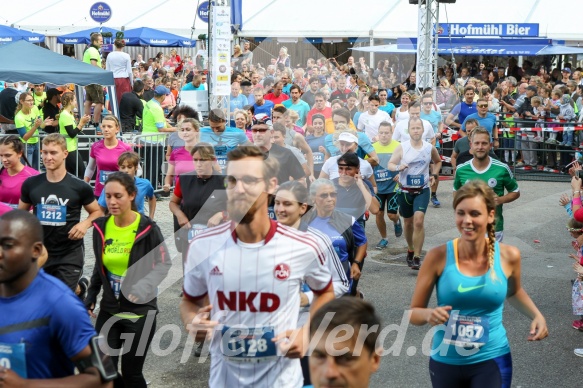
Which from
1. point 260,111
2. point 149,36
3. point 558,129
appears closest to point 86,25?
point 149,36

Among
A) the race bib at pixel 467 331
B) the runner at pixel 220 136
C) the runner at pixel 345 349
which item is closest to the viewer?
the runner at pixel 345 349

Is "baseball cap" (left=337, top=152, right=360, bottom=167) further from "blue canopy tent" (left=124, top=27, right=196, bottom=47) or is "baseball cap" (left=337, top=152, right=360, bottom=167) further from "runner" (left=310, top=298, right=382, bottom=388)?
"blue canopy tent" (left=124, top=27, right=196, bottom=47)

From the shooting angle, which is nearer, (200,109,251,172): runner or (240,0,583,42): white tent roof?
(200,109,251,172): runner

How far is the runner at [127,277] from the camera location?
239 inches

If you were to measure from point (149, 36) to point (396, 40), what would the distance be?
858 centimetres

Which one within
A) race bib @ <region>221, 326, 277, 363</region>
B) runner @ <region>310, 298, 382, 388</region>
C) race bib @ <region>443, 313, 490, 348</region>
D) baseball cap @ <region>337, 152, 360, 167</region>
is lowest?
race bib @ <region>443, 313, 490, 348</region>

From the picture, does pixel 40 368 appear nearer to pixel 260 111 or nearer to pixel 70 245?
pixel 70 245

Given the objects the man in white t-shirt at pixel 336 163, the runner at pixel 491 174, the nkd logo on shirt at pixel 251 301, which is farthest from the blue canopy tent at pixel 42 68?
the nkd logo on shirt at pixel 251 301

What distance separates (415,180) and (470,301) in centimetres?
625

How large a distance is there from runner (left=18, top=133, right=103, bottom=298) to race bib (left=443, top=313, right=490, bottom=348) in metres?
3.52

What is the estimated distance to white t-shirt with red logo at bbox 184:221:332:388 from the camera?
168 inches

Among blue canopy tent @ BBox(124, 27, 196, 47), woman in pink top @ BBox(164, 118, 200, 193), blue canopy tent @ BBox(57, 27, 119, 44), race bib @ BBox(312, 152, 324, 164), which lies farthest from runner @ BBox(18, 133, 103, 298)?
blue canopy tent @ BBox(57, 27, 119, 44)

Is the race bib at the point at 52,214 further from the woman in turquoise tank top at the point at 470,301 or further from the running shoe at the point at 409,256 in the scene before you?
the running shoe at the point at 409,256

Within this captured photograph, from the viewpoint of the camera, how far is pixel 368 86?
1037 inches
